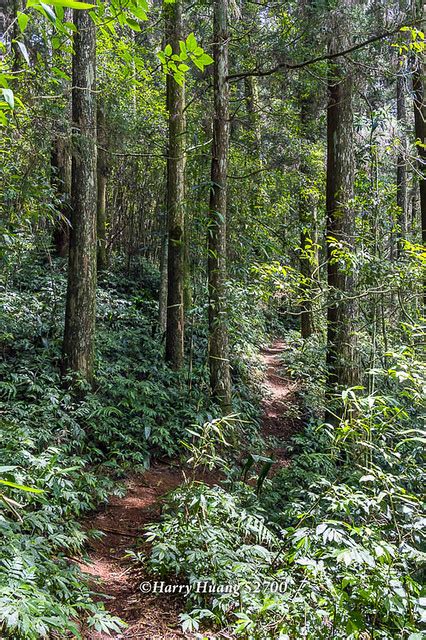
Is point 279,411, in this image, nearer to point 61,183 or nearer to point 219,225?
point 219,225

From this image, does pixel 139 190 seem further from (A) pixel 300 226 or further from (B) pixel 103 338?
(B) pixel 103 338

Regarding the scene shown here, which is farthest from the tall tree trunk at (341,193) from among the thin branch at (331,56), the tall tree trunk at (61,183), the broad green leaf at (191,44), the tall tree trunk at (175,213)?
the tall tree trunk at (61,183)

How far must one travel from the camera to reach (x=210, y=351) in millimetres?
7422

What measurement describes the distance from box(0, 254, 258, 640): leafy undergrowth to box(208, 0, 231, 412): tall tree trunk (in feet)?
1.61

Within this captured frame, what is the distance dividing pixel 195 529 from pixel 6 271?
6.02 meters

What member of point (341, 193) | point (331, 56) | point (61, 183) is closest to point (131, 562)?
point (341, 193)

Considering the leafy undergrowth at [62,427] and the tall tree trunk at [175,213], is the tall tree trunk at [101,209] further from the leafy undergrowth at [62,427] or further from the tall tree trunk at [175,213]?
the tall tree trunk at [175,213]

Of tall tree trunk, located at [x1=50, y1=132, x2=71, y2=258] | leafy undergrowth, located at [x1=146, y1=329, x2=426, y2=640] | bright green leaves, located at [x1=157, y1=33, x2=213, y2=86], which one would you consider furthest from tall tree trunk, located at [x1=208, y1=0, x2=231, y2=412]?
bright green leaves, located at [x1=157, y1=33, x2=213, y2=86]

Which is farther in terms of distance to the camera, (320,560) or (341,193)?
(341,193)

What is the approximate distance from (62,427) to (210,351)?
272 centimetres

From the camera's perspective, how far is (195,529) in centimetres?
379

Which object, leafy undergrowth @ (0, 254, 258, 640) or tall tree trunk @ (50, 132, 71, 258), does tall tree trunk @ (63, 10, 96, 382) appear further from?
tall tree trunk @ (50, 132, 71, 258)

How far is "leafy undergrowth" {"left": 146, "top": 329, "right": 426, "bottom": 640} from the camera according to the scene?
2537 millimetres

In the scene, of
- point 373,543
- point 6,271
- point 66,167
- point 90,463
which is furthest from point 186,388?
point 66,167
